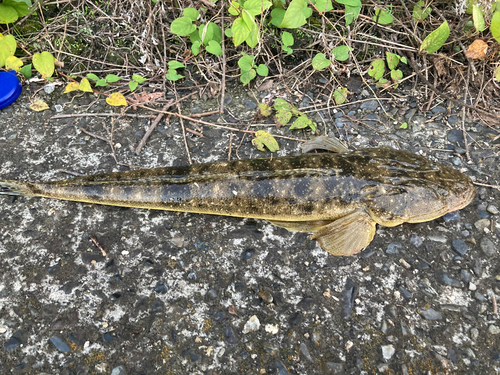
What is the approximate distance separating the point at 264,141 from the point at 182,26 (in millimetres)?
1467

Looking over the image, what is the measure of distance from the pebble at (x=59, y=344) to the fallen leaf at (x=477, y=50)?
14.5ft

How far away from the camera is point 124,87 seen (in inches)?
146

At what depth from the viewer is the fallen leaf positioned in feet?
10.3


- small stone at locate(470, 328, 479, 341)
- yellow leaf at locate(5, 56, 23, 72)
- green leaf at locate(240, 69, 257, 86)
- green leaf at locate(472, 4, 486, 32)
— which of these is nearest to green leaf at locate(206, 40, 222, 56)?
green leaf at locate(240, 69, 257, 86)

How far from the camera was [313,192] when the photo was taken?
2629 millimetres

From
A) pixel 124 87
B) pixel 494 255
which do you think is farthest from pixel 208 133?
pixel 494 255

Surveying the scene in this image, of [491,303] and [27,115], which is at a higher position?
[27,115]

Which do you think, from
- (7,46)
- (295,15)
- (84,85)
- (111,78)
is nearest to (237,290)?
(295,15)

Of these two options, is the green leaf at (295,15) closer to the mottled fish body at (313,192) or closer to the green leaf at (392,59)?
the green leaf at (392,59)

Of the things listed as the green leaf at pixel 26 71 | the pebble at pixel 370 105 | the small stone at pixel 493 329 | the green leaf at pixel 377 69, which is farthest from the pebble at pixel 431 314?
the green leaf at pixel 26 71

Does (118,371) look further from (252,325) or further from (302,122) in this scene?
(302,122)

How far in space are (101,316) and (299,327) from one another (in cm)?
150

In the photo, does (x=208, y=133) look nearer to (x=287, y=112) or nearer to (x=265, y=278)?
(x=287, y=112)

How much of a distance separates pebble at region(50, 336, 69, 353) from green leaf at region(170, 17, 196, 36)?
9.55 feet
